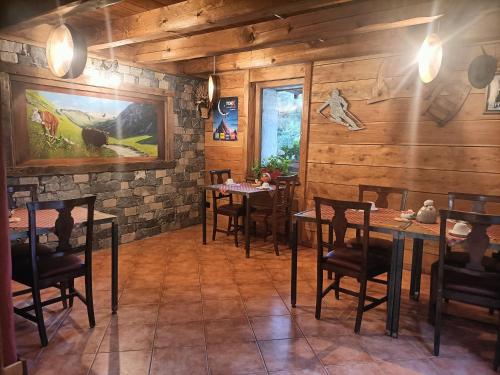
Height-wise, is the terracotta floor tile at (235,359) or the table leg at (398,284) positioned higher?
the table leg at (398,284)

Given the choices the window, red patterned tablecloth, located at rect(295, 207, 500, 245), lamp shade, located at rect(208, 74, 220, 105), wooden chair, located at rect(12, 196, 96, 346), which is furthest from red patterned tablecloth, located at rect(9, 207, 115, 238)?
the window

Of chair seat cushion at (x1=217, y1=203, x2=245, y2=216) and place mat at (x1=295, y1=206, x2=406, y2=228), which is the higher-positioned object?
place mat at (x1=295, y1=206, x2=406, y2=228)

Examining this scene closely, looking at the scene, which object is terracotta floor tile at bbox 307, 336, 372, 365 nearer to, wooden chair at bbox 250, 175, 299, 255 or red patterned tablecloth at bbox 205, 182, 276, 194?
wooden chair at bbox 250, 175, 299, 255

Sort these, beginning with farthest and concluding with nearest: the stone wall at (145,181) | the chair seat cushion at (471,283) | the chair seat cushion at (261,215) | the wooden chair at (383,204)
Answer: the chair seat cushion at (261,215) < the stone wall at (145,181) < the wooden chair at (383,204) < the chair seat cushion at (471,283)

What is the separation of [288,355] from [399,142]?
2491mm

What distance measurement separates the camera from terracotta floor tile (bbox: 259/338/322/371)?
2098 millimetres

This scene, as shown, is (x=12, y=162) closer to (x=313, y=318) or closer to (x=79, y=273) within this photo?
(x=79, y=273)

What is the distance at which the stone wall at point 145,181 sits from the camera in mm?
3691

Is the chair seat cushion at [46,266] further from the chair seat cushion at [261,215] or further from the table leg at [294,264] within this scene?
the chair seat cushion at [261,215]

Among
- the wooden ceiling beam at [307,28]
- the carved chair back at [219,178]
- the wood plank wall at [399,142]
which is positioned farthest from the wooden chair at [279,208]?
the wooden ceiling beam at [307,28]

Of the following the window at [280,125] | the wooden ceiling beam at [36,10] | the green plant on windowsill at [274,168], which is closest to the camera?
the wooden ceiling beam at [36,10]

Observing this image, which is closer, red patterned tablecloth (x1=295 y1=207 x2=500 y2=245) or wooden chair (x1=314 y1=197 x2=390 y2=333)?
red patterned tablecloth (x1=295 y1=207 x2=500 y2=245)

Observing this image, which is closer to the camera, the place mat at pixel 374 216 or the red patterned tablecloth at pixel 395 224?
the red patterned tablecloth at pixel 395 224

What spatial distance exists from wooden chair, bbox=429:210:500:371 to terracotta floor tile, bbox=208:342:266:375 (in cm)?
112
